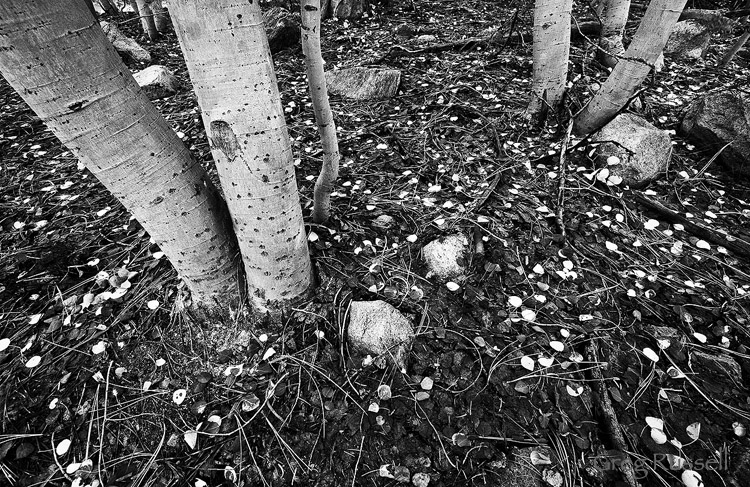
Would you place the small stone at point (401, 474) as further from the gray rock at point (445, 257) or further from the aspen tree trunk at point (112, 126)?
the aspen tree trunk at point (112, 126)

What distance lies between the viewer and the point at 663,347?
5.90ft

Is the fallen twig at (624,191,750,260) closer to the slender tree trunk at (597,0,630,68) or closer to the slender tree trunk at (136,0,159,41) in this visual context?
the slender tree trunk at (597,0,630,68)

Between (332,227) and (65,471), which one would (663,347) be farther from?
(65,471)

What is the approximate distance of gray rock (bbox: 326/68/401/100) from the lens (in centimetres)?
377

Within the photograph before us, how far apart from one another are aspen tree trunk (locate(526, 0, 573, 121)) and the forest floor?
0.51 m

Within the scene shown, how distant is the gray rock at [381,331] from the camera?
1.76 metres

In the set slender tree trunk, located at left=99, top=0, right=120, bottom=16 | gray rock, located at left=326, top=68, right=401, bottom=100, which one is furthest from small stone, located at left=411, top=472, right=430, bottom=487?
slender tree trunk, located at left=99, top=0, right=120, bottom=16

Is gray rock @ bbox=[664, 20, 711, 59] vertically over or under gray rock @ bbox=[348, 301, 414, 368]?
over

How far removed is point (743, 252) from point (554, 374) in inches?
63.5

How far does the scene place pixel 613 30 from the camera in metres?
3.84

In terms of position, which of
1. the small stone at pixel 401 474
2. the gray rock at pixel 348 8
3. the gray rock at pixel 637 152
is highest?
the gray rock at pixel 348 8

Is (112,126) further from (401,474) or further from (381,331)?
(401,474)

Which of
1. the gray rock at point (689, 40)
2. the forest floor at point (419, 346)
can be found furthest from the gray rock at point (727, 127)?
the gray rock at point (689, 40)

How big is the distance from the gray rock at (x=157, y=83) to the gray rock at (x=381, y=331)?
3.77 metres
